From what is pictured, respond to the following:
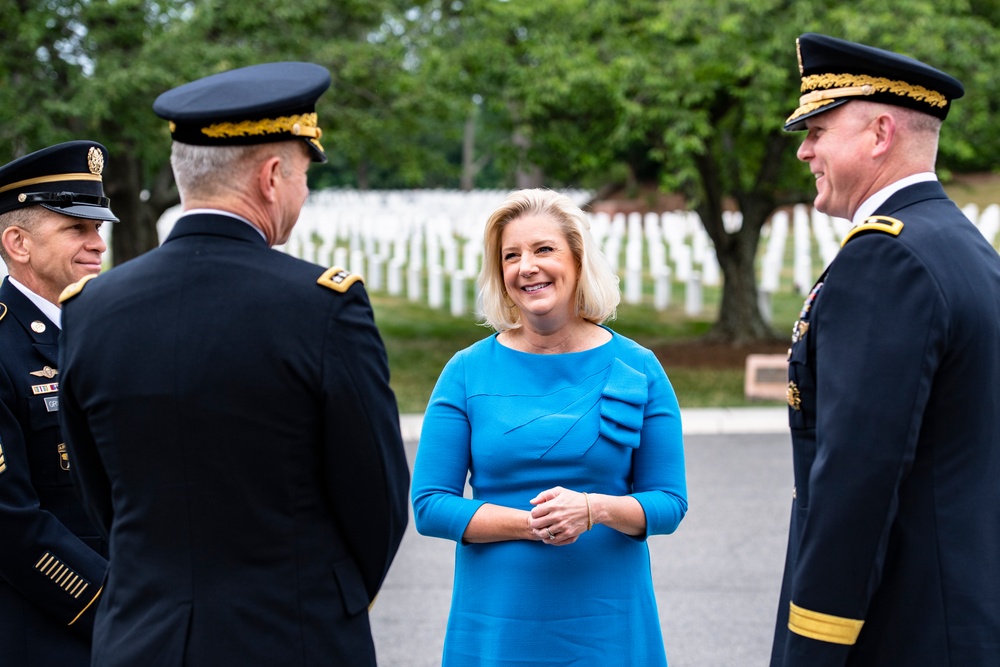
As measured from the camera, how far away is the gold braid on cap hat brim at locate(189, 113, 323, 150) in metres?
2.18

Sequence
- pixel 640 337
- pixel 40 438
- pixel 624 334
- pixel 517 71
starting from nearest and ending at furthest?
pixel 40 438 < pixel 517 71 < pixel 640 337 < pixel 624 334

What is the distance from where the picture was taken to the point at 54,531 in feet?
9.16

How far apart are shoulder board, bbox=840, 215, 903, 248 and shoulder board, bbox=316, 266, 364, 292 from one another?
1.06 m

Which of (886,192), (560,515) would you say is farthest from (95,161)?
(886,192)

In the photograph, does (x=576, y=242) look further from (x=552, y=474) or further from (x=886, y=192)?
(x=886, y=192)

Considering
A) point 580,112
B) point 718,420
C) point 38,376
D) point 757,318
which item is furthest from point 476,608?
point 757,318

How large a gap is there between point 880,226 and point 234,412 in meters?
1.40

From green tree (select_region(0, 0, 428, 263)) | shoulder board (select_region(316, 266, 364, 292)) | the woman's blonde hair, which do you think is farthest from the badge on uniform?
green tree (select_region(0, 0, 428, 263))

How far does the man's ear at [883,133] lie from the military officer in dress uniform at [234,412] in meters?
1.22

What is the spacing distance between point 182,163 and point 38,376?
99 centimetres

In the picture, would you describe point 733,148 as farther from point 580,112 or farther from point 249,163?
point 249,163

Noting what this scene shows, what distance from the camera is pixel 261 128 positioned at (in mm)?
2191

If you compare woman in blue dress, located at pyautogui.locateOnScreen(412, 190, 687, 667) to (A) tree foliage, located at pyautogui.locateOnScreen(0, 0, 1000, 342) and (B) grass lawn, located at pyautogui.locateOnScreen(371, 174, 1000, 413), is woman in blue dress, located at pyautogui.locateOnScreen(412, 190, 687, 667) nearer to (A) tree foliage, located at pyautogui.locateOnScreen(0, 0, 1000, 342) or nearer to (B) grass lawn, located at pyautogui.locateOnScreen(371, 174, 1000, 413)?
(B) grass lawn, located at pyautogui.locateOnScreen(371, 174, 1000, 413)

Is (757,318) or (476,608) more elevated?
(476,608)
